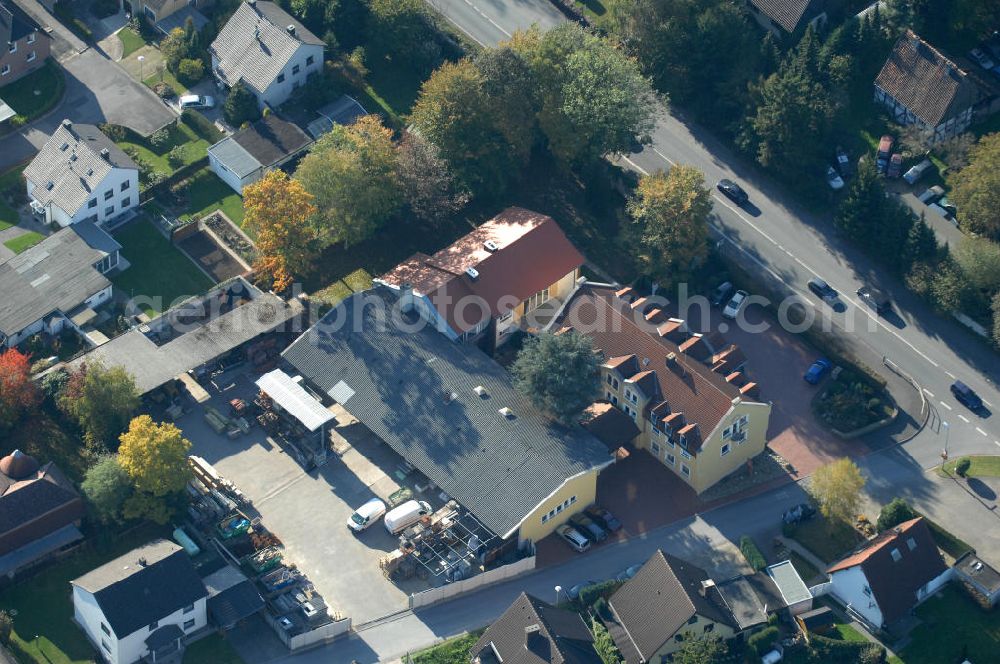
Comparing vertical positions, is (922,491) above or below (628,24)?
below

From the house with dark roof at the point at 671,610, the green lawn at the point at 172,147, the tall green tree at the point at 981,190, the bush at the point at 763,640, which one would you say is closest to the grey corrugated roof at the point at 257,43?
the green lawn at the point at 172,147

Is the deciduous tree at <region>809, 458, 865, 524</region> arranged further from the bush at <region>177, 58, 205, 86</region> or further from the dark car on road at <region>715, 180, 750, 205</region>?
the bush at <region>177, 58, 205, 86</region>

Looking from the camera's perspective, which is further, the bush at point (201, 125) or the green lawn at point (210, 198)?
the bush at point (201, 125)

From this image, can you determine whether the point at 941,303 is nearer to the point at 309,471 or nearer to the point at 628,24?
the point at 628,24

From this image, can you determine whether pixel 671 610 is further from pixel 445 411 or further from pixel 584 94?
pixel 584 94

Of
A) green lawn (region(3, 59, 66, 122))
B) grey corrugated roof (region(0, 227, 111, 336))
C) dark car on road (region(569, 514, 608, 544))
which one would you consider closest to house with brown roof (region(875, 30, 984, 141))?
dark car on road (region(569, 514, 608, 544))

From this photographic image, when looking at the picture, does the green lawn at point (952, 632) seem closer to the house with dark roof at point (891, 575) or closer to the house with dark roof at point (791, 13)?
the house with dark roof at point (891, 575)

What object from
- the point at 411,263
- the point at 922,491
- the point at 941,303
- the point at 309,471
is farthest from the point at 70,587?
the point at 941,303
